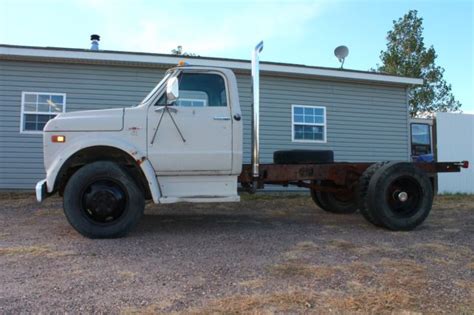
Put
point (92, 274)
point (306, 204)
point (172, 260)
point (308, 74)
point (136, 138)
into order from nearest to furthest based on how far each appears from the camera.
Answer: point (92, 274), point (172, 260), point (136, 138), point (306, 204), point (308, 74)

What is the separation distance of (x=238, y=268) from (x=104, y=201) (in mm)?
2178

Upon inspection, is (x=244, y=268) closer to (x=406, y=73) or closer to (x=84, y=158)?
(x=84, y=158)

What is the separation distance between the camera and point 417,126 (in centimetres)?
1524

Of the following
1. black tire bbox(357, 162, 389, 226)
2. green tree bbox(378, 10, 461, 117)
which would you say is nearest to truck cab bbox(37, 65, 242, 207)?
black tire bbox(357, 162, 389, 226)

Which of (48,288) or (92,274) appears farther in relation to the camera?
(92,274)

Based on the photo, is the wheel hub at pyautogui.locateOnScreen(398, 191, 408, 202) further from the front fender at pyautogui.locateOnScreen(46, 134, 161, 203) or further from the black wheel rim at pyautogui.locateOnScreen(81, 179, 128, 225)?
the black wheel rim at pyautogui.locateOnScreen(81, 179, 128, 225)

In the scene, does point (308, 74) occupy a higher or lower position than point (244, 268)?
higher

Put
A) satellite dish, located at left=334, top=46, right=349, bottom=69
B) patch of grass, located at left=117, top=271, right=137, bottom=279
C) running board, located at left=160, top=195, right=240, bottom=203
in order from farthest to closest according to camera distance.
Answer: satellite dish, located at left=334, top=46, right=349, bottom=69 → running board, located at left=160, top=195, right=240, bottom=203 → patch of grass, located at left=117, top=271, right=137, bottom=279

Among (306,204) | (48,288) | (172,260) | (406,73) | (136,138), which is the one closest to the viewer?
(48,288)

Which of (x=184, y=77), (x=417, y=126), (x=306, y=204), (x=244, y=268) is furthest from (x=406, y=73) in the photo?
(x=244, y=268)

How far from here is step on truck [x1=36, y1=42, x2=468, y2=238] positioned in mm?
5762

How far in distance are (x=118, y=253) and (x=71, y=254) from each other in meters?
0.51

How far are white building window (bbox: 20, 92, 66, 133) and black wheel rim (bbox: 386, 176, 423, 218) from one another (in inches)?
337

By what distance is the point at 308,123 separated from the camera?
13172mm
